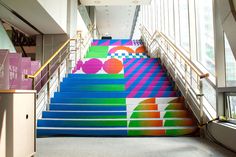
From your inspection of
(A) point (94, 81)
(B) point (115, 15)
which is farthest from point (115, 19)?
(A) point (94, 81)

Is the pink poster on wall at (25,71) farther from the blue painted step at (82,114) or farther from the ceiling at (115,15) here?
the ceiling at (115,15)

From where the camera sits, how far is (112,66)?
24.5ft

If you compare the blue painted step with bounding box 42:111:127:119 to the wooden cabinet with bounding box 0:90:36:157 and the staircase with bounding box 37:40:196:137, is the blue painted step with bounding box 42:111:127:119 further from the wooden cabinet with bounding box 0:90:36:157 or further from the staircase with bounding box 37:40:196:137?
the wooden cabinet with bounding box 0:90:36:157

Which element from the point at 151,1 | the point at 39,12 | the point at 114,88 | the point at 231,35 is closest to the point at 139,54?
the point at 151,1

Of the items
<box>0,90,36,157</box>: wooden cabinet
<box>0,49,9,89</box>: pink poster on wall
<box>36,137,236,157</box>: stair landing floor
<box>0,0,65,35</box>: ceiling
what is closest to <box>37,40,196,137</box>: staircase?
<box>36,137,236,157</box>: stair landing floor

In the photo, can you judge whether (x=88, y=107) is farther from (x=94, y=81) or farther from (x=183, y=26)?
(x=183, y=26)

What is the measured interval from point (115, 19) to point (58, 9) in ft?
38.7

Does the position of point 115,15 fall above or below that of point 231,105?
above

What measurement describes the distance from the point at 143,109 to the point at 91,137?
4.19ft

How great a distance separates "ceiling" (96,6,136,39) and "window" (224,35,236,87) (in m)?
11.7

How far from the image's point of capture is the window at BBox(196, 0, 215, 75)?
15.2 feet

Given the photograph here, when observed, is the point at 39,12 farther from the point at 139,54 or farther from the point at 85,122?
the point at 139,54

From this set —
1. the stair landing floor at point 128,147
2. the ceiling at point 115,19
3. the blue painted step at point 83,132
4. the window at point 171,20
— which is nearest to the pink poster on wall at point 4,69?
the blue painted step at point 83,132

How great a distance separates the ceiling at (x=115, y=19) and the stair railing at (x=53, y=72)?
6283mm
